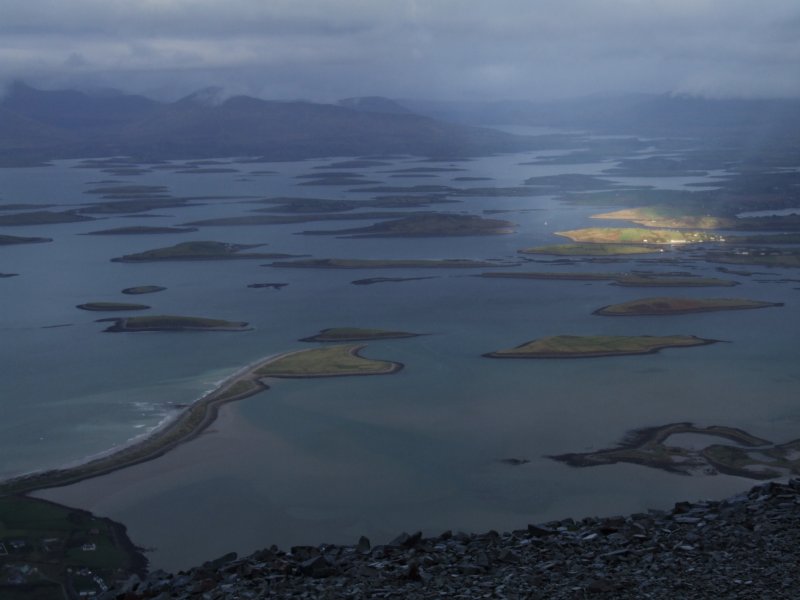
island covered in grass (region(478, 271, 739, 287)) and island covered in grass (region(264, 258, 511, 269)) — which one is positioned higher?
island covered in grass (region(264, 258, 511, 269))

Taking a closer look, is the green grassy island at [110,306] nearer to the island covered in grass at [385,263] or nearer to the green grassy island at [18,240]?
the island covered in grass at [385,263]

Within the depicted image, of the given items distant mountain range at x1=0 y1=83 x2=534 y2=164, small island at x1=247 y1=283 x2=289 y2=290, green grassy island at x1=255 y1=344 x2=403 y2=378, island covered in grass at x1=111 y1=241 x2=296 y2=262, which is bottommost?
green grassy island at x1=255 y1=344 x2=403 y2=378

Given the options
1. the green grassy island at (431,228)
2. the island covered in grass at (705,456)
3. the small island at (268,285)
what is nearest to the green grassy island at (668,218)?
the green grassy island at (431,228)

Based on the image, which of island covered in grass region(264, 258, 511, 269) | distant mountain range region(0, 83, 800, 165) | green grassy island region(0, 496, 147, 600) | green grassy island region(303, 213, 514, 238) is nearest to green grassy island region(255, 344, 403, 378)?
green grassy island region(0, 496, 147, 600)

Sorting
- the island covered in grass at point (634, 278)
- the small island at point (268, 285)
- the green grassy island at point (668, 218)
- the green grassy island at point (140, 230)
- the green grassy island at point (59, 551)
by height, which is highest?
the green grassy island at point (668, 218)

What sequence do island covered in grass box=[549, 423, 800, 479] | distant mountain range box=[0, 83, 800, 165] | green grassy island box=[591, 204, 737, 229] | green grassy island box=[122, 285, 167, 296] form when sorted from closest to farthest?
island covered in grass box=[549, 423, 800, 479] → green grassy island box=[122, 285, 167, 296] → green grassy island box=[591, 204, 737, 229] → distant mountain range box=[0, 83, 800, 165]

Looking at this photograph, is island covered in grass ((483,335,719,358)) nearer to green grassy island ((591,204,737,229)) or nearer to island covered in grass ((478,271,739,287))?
island covered in grass ((478,271,739,287))

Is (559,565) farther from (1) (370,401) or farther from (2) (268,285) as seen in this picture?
(2) (268,285)
